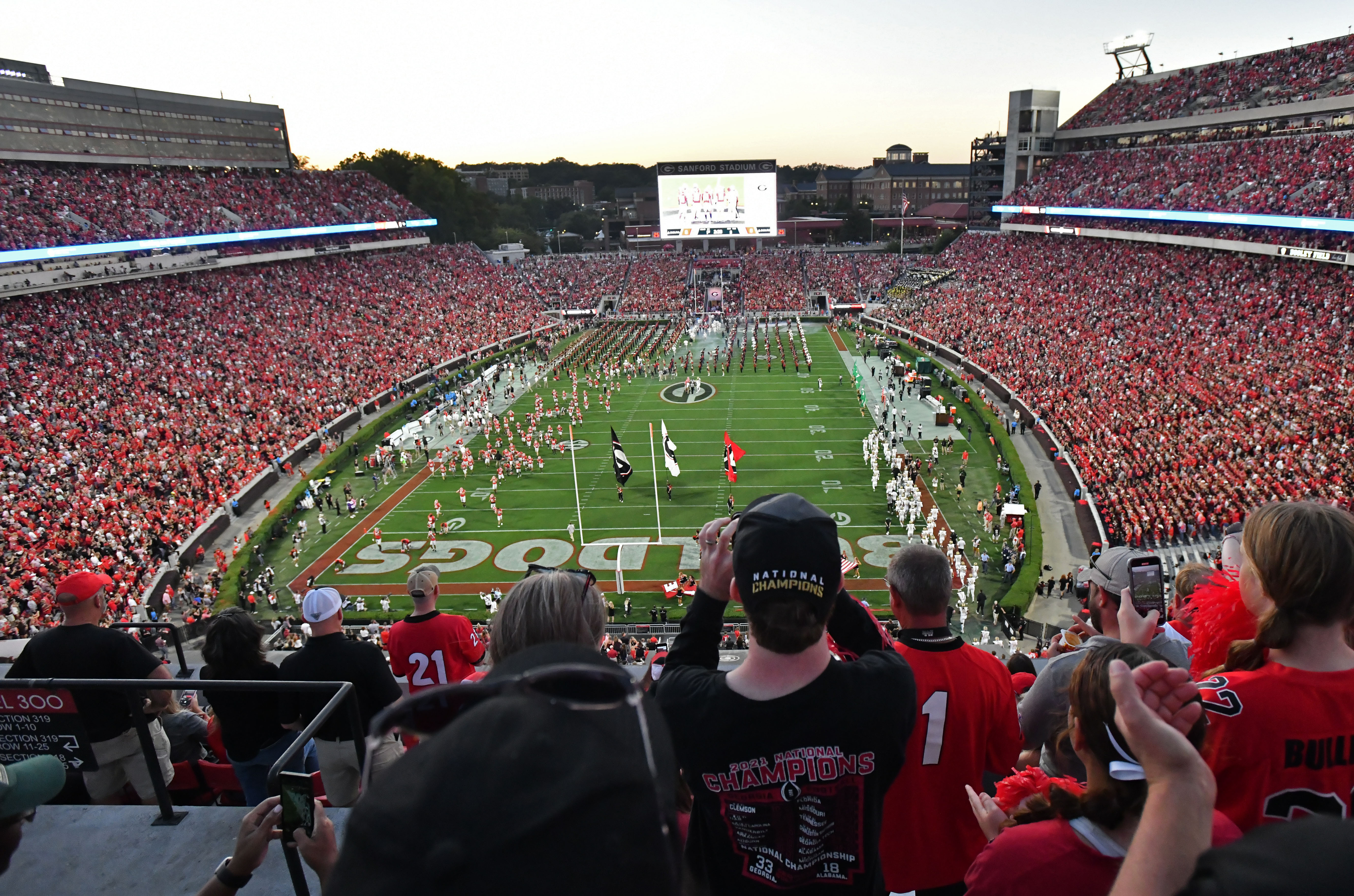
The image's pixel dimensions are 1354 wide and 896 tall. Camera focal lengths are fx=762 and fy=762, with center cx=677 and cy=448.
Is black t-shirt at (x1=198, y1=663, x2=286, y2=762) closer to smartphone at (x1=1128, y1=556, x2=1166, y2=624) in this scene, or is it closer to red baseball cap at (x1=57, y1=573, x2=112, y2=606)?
red baseball cap at (x1=57, y1=573, x2=112, y2=606)

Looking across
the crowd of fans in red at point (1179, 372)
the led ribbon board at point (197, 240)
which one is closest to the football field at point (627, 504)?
the crowd of fans in red at point (1179, 372)

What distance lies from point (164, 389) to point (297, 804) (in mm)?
32718

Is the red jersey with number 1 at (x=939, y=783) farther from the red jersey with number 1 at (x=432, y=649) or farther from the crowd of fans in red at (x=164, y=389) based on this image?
the crowd of fans in red at (x=164, y=389)

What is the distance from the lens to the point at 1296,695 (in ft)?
7.82

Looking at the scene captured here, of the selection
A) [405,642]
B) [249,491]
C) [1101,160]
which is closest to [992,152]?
[1101,160]

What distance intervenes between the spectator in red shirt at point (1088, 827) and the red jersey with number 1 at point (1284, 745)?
51cm

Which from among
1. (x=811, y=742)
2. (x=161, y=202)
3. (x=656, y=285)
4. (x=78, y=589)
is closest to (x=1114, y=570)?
(x=811, y=742)

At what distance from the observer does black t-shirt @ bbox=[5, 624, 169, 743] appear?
13.4 feet

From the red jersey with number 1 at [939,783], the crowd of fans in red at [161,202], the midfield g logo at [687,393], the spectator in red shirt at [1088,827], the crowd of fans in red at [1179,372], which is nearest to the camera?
the spectator in red shirt at [1088,827]

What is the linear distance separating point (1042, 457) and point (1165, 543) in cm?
902

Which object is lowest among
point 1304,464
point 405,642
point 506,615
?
point 1304,464

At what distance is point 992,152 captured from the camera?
3068 inches

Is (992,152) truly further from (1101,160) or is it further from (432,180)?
(432,180)

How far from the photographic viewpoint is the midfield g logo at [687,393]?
37.6m
